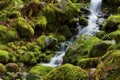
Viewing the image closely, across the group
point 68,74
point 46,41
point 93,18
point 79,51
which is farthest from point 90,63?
point 93,18

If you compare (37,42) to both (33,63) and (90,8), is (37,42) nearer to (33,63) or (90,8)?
(33,63)

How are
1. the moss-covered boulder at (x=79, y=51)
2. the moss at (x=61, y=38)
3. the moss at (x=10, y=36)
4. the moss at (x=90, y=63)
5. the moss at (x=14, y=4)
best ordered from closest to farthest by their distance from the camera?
the moss at (x=90, y=63) → the moss-covered boulder at (x=79, y=51) → the moss at (x=10, y=36) → the moss at (x=61, y=38) → the moss at (x=14, y=4)

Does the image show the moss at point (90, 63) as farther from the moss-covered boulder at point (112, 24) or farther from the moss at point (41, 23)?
the moss at point (41, 23)

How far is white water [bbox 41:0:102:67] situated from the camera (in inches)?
529

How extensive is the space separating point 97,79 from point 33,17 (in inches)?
494

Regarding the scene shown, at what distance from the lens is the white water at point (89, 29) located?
13.4 m

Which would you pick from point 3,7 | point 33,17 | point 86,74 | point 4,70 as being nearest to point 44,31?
point 33,17

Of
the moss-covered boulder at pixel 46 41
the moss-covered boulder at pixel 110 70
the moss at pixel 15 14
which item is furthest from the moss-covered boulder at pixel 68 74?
the moss at pixel 15 14

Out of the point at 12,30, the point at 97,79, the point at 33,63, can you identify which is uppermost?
the point at 97,79

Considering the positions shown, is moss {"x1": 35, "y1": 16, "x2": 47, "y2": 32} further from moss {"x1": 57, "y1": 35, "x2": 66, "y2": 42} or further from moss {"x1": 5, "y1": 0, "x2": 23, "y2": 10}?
moss {"x1": 5, "y1": 0, "x2": 23, "y2": 10}

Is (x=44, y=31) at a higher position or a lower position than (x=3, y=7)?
lower

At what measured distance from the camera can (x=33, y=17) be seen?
17.2 m

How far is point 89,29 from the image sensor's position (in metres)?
16.4

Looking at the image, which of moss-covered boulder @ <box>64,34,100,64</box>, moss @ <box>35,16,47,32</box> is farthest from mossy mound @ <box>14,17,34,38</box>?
moss-covered boulder @ <box>64,34,100,64</box>
